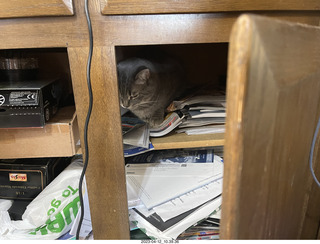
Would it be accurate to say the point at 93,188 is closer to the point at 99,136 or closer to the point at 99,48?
the point at 99,136

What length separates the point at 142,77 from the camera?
0.96 meters

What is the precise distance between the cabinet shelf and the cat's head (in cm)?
26

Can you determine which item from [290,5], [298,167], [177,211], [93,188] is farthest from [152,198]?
[290,5]

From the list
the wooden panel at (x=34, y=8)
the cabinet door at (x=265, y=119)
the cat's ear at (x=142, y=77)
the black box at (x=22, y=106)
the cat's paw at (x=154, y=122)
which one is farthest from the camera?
the cat's ear at (x=142, y=77)

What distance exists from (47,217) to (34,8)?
0.56 metres

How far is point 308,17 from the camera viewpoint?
1.70 ft

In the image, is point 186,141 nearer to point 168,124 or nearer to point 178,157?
point 168,124

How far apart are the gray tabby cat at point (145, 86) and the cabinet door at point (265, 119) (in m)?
0.59

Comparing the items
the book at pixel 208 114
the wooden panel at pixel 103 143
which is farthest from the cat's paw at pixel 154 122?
the wooden panel at pixel 103 143

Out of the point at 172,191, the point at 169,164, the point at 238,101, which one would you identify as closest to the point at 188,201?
the point at 172,191

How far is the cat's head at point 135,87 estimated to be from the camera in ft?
3.18

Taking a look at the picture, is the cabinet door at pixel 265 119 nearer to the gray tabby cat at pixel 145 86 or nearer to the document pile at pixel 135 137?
the document pile at pixel 135 137

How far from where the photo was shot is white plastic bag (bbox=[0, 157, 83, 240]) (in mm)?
694

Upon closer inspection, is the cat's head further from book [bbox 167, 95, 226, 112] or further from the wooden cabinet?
the wooden cabinet
